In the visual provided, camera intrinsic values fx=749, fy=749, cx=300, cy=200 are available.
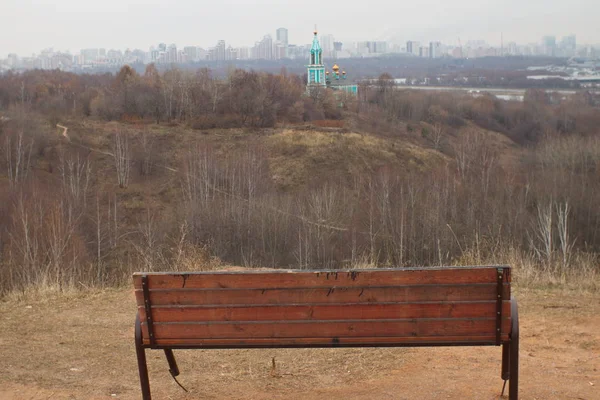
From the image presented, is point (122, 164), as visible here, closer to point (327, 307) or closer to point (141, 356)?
point (141, 356)

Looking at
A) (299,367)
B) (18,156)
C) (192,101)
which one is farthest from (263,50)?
(299,367)

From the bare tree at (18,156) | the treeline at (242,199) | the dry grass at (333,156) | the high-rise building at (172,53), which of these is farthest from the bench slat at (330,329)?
the high-rise building at (172,53)

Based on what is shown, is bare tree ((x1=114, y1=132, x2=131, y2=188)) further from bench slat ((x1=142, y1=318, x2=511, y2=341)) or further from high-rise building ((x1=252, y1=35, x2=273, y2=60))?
high-rise building ((x1=252, y1=35, x2=273, y2=60))

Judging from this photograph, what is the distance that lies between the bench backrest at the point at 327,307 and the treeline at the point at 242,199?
15.0 ft

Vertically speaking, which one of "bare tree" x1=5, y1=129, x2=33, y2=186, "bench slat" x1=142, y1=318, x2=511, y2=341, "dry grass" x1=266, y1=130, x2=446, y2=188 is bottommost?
"dry grass" x1=266, y1=130, x2=446, y2=188

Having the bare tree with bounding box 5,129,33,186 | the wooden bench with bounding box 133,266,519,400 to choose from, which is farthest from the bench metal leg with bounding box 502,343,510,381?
the bare tree with bounding box 5,129,33,186

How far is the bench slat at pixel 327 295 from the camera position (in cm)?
401

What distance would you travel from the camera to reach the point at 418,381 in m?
5.02

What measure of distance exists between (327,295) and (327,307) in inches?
2.8

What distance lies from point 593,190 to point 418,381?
2584 centimetres

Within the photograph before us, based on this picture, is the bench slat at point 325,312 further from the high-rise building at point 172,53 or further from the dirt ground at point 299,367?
the high-rise building at point 172,53

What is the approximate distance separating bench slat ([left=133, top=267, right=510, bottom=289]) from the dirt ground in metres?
1.06

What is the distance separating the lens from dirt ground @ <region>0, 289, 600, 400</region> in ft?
16.0

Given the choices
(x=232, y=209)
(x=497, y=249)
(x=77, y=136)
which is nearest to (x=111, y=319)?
(x=497, y=249)
